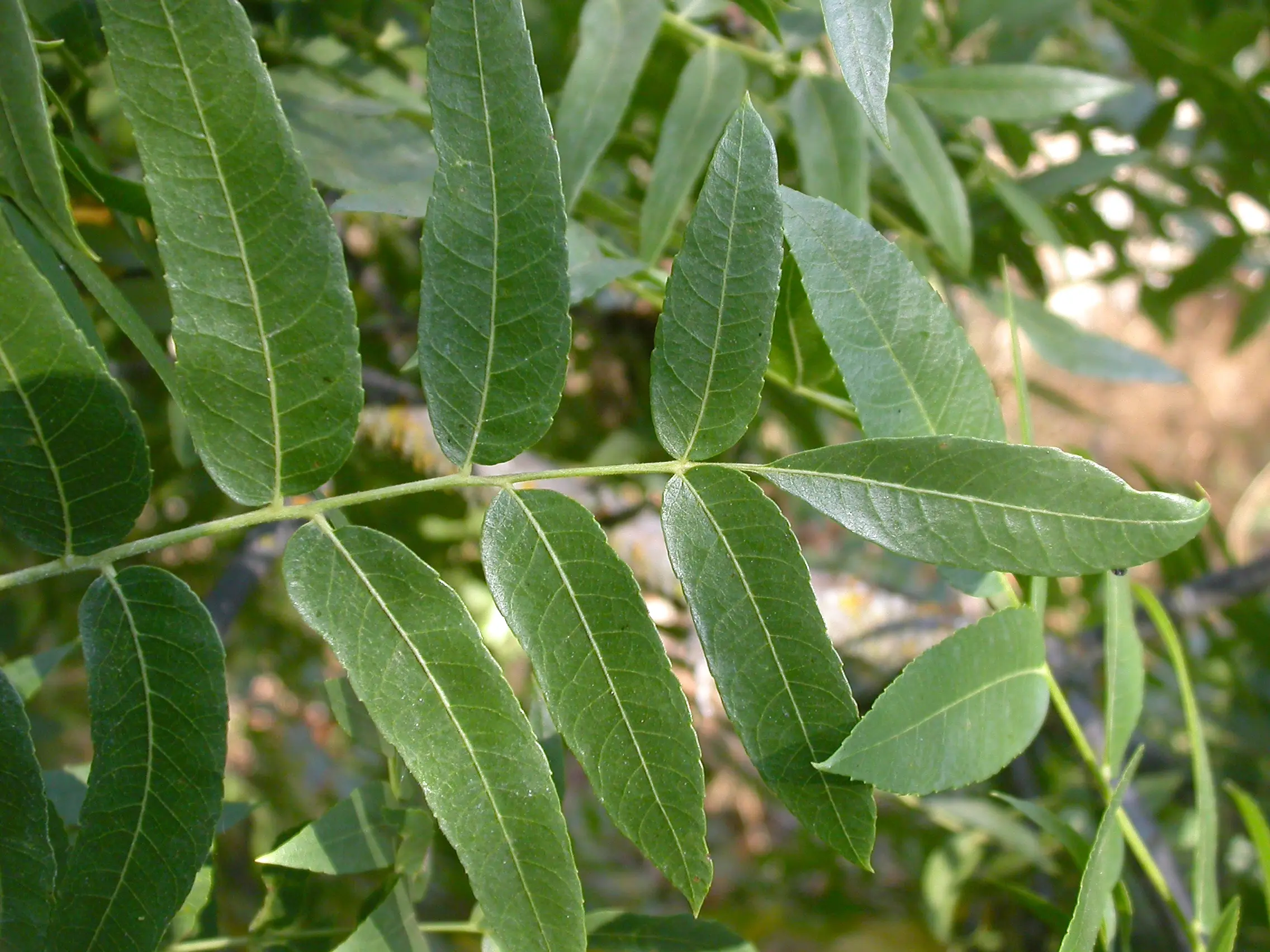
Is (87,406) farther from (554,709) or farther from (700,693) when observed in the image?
(700,693)

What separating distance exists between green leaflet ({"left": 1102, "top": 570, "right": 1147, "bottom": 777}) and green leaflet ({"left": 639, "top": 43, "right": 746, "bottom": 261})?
0.29 meters

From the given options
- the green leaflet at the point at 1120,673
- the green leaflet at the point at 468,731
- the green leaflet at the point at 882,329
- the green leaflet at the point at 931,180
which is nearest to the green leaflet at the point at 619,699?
the green leaflet at the point at 468,731

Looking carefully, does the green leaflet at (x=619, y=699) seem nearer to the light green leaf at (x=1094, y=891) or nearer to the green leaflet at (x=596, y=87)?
the light green leaf at (x=1094, y=891)

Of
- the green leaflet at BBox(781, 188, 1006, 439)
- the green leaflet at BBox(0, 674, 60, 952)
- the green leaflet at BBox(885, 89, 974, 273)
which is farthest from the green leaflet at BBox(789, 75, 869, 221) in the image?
the green leaflet at BBox(0, 674, 60, 952)

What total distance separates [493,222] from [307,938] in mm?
350

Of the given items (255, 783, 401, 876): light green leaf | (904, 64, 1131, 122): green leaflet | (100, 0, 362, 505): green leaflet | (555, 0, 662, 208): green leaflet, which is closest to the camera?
(100, 0, 362, 505): green leaflet

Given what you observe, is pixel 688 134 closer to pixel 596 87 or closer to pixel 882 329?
pixel 596 87

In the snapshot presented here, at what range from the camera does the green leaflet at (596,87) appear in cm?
59

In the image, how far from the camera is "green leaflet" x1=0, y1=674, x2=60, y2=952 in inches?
14.8

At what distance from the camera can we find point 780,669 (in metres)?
0.41

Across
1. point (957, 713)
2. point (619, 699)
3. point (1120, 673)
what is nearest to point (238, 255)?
point (619, 699)

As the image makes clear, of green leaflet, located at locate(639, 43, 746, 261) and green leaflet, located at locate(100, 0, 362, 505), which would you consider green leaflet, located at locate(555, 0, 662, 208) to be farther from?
green leaflet, located at locate(100, 0, 362, 505)

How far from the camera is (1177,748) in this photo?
140 cm

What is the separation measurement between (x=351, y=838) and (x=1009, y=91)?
58 cm
